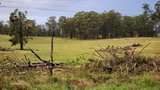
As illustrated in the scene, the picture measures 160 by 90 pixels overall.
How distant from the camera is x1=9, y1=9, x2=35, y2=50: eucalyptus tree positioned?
9144 centimetres

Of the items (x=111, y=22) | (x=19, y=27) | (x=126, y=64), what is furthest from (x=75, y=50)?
(x=111, y=22)

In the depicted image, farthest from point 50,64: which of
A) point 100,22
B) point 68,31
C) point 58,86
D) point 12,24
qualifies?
point 68,31

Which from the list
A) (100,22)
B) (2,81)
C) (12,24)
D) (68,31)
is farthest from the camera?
(68,31)

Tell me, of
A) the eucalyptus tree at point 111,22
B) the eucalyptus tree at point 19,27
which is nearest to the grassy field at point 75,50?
the eucalyptus tree at point 19,27

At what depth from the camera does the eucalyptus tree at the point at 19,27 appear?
9144 cm

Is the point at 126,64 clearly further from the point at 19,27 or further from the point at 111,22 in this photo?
the point at 111,22

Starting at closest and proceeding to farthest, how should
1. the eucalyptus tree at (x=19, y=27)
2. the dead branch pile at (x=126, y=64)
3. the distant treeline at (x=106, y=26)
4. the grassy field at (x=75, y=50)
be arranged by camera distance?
the dead branch pile at (x=126, y=64)
the grassy field at (x=75, y=50)
the eucalyptus tree at (x=19, y=27)
the distant treeline at (x=106, y=26)

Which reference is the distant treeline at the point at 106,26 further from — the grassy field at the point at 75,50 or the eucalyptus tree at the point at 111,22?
the grassy field at the point at 75,50

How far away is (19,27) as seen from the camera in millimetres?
92938

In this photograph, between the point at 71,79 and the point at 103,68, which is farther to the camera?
the point at 103,68

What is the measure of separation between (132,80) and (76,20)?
13998 cm

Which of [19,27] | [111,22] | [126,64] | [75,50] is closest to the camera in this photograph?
[126,64]

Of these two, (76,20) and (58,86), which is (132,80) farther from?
(76,20)

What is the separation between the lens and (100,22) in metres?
163
